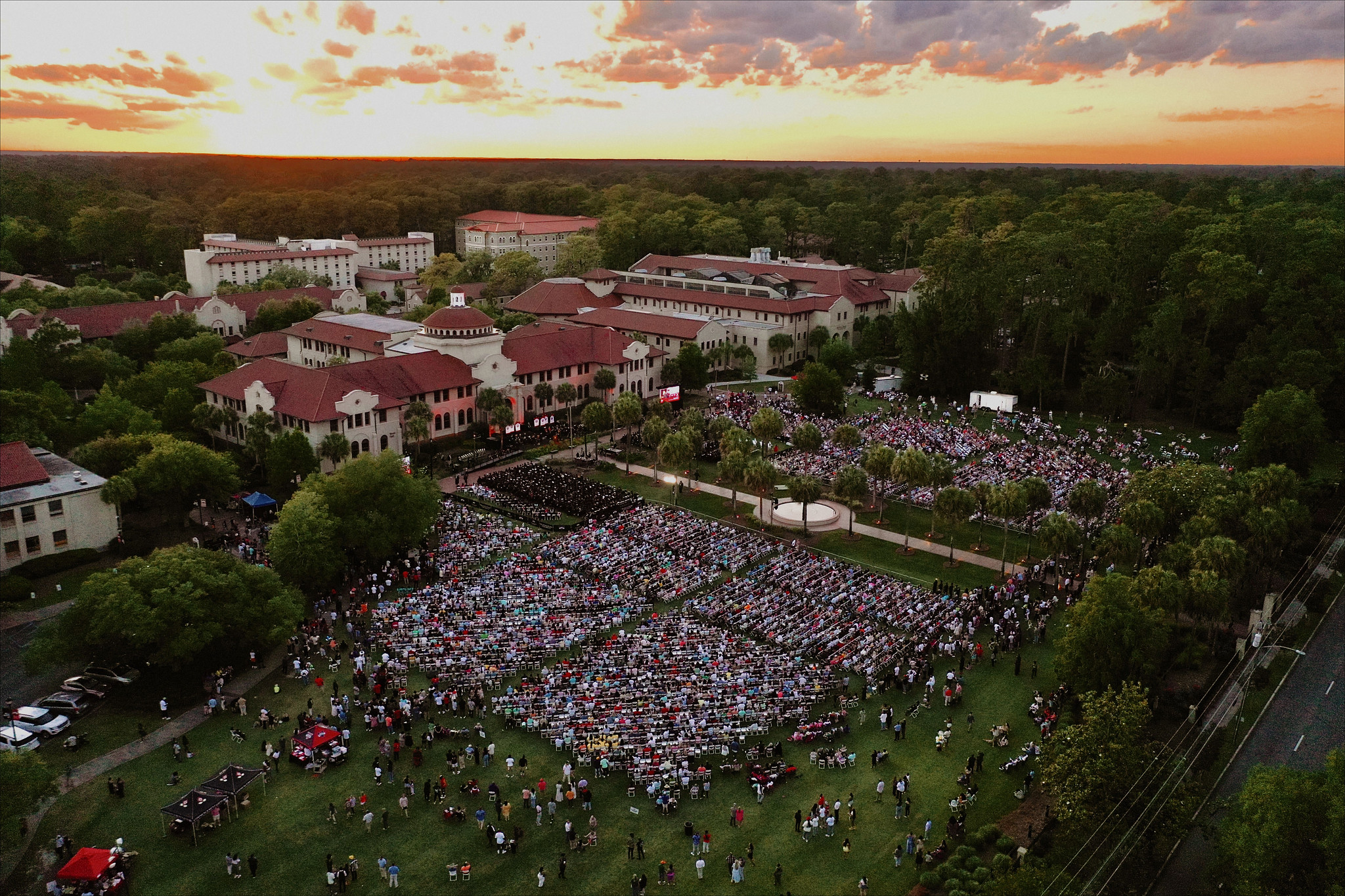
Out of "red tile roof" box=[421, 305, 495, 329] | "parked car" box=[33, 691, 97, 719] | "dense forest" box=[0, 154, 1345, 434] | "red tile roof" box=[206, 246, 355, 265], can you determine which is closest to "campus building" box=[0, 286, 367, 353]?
"red tile roof" box=[206, 246, 355, 265]

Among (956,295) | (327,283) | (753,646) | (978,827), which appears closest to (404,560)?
(753,646)

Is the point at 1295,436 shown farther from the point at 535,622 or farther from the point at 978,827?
the point at 535,622

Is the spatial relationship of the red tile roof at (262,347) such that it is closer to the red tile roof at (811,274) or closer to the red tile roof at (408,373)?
the red tile roof at (408,373)

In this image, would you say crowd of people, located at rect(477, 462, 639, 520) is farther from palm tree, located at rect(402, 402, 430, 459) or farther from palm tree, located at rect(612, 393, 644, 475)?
palm tree, located at rect(612, 393, 644, 475)

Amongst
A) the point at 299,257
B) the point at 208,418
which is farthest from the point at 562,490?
the point at 299,257

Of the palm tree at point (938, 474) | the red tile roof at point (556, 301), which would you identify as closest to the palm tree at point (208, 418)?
the red tile roof at point (556, 301)

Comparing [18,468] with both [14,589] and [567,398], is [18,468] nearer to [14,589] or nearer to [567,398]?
[14,589]
